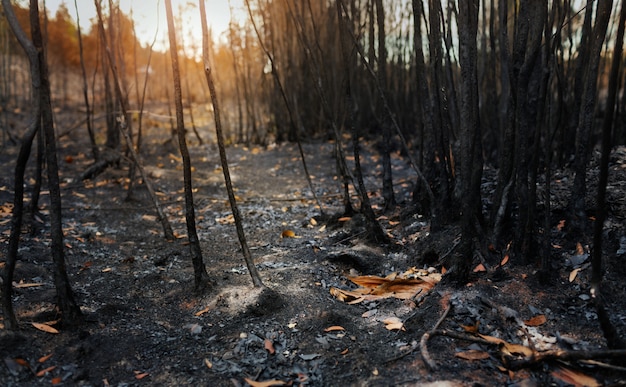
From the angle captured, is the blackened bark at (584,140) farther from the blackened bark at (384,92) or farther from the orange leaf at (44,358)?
the orange leaf at (44,358)

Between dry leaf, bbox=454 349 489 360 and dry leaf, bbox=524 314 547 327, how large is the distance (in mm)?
400

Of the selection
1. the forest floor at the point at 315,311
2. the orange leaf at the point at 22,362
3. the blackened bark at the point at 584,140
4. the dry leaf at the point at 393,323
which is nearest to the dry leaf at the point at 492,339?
the forest floor at the point at 315,311

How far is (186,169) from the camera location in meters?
2.96

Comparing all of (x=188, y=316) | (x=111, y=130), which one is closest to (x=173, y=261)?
(x=188, y=316)

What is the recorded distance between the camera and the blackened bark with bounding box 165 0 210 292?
270cm

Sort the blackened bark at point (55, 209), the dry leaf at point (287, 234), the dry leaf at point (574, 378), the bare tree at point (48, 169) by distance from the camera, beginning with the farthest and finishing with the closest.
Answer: the dry leaf at point (287, 234) → the blackened bark at point (55, 209) → the bare tree at point (48, 169) → the dry leaf at point (574, 378)

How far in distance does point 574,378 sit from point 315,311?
1376 mm

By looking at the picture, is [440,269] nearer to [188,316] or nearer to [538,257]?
[538,257]

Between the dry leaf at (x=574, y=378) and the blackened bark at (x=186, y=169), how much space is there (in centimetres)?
211

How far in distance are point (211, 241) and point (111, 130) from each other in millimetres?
4953

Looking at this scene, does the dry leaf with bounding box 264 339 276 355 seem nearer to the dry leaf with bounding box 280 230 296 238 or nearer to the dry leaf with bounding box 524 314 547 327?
the dry leaf with bounding box 524 314 547 327

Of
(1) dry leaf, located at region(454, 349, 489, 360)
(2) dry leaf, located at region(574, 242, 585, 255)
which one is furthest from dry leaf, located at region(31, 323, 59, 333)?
(2) dry leaf, located at region(574, 242, 585, 255)

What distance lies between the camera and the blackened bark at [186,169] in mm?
2699

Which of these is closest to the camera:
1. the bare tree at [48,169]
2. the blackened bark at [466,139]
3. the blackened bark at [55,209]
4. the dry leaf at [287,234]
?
the bare tree at [48,169]
